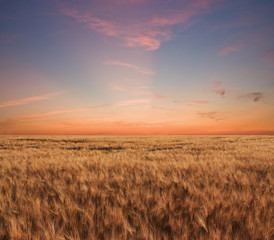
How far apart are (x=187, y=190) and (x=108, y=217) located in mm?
1573

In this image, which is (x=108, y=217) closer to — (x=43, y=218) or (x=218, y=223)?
(x=43, y=218)

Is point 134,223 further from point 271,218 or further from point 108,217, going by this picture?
point 271,218

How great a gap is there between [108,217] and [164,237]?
0.72m

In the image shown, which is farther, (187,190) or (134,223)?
(187,190)

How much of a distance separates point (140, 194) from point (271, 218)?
171 cm

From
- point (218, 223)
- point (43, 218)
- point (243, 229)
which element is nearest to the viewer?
point (243, 229)

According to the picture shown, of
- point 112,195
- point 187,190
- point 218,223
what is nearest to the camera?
point 218,223

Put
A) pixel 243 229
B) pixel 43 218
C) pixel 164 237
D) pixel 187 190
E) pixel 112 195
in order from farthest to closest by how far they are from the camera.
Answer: pixel 187 190, pixel 112 195, pixel 43 218, pixel 243 229, pixel 164 237

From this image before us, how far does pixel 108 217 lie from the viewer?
1997 millimetres

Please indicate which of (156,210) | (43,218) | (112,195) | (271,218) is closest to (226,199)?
(271,218)

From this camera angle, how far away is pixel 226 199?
254cm

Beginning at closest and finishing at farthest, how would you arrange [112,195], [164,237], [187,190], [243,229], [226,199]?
1. [164,237]
2. [243,229]
3. [226,199]
4. [112,195]
5. [187,190]

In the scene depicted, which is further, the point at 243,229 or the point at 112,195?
the point at 112,195

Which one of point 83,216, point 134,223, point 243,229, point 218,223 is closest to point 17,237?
point 83,216
